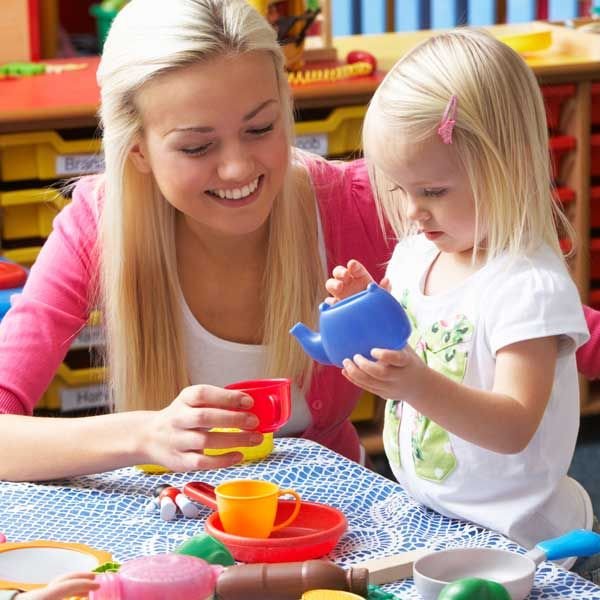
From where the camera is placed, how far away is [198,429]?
1.17m

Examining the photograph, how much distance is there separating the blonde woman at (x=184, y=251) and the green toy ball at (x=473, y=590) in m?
0.32

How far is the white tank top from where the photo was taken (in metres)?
1.51

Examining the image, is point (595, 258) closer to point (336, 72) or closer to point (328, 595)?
point (336, 72)

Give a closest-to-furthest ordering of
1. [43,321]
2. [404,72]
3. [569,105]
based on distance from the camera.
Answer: [404,72] < [43,321] < [569,105]

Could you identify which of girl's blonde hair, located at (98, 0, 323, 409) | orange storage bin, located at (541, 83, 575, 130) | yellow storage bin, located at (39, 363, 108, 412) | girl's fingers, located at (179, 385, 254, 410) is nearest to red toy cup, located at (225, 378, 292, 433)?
girl's fingers, located at (179, 385, 254, 410)

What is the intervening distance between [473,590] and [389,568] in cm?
12

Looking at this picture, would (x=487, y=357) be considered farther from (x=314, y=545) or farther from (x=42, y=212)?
(x=42, y=212)

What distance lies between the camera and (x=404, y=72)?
117cm

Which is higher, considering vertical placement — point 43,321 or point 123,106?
point 123,106

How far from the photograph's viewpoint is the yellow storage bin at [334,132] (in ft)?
8.01

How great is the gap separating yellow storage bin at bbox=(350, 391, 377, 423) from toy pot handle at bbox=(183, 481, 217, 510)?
4.70ft

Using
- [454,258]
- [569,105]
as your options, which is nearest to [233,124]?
[454,258]

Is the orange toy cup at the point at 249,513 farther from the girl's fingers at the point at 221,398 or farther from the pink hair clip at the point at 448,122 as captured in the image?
the pink hair clip at the point at 448,122

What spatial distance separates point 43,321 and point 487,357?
538mm
